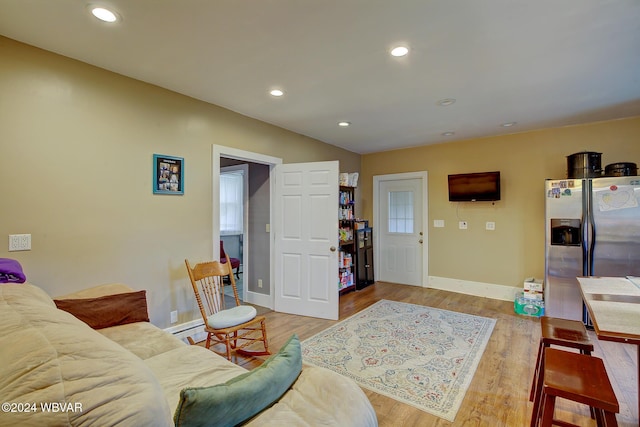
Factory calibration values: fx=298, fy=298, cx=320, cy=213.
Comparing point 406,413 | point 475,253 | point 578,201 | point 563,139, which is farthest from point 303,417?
point 563,139

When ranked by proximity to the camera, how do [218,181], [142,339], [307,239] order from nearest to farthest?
[142,339], [218,181], [307,239]

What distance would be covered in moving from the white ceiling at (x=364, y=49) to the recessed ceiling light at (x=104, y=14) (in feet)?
0.14

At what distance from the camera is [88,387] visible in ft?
2.16

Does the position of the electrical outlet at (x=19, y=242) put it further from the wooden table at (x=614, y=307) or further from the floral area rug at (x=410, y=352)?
the wooden table at (x=614, y=307)

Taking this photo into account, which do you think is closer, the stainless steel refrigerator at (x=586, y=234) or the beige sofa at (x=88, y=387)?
the beige sofa at (x=88, y=387)

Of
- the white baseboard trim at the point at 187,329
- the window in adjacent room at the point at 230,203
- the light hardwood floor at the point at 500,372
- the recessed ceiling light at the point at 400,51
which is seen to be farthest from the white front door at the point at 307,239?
the window in adjacent room at the point at 230,203

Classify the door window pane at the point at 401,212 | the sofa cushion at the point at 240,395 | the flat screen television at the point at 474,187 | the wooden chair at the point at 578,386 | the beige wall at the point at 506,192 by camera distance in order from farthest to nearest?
the door window pane at the point at 401,212, the flat screen television at the point at 474,187, the beige wall at the point at 506,192, the wooden chair at the point at 578,386, the sofa cushion at the point at 240,395

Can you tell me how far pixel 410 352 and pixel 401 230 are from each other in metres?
3.10

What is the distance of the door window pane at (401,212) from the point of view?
5.67 meters

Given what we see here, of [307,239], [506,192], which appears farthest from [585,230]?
[307,239]

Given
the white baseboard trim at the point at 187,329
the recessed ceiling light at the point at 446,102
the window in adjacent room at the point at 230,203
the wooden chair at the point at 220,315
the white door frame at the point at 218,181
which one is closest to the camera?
the wooden chair at the point at 220,315

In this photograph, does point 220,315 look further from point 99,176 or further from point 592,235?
point 592,235

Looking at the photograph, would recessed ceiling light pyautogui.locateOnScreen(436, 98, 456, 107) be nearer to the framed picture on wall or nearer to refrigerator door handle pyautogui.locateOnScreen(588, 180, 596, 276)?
refrigerator door handle pyautogui.locateOnScreen(588, 180, 596, 276)

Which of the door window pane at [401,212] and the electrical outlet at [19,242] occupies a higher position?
the door window pane at [401,212]
